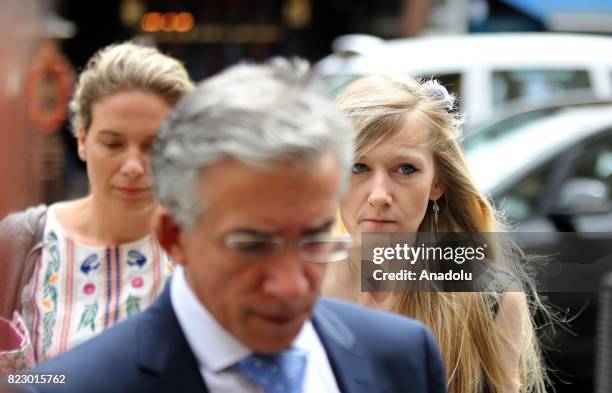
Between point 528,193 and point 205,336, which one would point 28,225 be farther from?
point 528,193

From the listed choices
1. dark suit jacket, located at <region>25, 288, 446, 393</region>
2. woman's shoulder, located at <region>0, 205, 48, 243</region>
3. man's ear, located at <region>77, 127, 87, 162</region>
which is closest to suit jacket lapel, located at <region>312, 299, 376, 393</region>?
dark suit jacket, located at <region>25, 288, 446, 393</region>

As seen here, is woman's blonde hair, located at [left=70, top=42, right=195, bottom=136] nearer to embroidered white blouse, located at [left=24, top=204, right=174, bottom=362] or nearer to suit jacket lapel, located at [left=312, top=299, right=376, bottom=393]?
embroidered white blouse, located at [left=24, top=204, right=174, bottom=362]

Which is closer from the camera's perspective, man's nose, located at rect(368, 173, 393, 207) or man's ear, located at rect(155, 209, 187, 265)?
man's ear, located at rect(155, 209, 187, 265)

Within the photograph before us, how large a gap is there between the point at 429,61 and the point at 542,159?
3238 mm

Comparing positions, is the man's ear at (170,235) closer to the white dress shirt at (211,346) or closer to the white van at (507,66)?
the white dress shirt at (211,346)

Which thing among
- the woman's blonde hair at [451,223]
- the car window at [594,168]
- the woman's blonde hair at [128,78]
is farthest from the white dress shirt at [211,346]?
the car window at [594,168]

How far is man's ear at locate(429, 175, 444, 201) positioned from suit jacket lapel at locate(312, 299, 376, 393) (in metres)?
0.79

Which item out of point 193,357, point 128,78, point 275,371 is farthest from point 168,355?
point 128,78

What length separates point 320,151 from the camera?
158 cm

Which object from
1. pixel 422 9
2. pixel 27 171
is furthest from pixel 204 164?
A: pixel 422 9

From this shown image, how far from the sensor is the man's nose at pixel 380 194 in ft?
8.06

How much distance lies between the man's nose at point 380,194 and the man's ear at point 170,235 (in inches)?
33.8

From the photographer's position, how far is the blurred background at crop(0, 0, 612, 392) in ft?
4.83

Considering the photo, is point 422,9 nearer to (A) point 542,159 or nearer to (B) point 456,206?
(A) point 542,159
